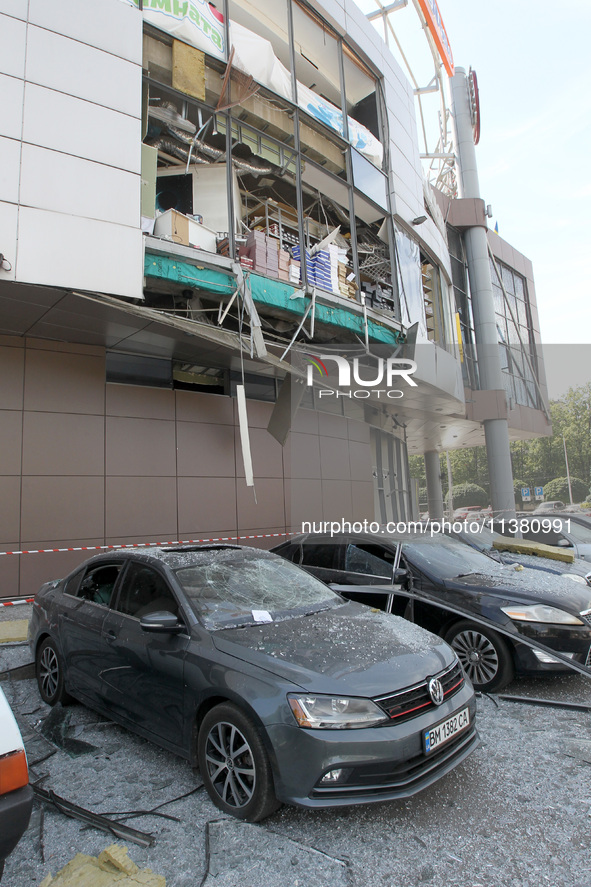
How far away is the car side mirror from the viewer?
3.23 metres

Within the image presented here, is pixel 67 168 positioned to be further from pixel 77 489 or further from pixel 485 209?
pixel 485 209

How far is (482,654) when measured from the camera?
451cm

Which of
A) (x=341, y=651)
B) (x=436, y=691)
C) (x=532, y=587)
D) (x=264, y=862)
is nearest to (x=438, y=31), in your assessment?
(x=532, y=587)

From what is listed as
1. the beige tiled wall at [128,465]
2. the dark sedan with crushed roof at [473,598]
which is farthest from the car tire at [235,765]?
the beige tiled wall at [128,465]

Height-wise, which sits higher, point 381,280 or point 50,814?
point 381,280

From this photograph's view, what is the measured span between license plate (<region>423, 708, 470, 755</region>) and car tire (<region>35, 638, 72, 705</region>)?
295 centimetres

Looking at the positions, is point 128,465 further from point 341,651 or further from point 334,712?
point 334,712

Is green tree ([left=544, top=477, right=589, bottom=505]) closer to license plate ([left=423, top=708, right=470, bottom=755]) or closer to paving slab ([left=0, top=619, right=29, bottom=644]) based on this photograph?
license plate ([left=423, top=708, right=470, bottom=755])

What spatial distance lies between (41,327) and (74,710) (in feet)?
23.8

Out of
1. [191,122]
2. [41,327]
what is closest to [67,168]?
[41,327]

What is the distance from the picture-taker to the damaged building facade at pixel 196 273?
322 inches

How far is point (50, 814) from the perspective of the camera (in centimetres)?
289

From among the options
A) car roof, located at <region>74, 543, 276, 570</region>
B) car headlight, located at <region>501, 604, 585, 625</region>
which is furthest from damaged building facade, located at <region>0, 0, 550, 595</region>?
car headlight, located at <region>501, 604, 585, 625</region>

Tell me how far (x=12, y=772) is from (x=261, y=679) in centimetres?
117
